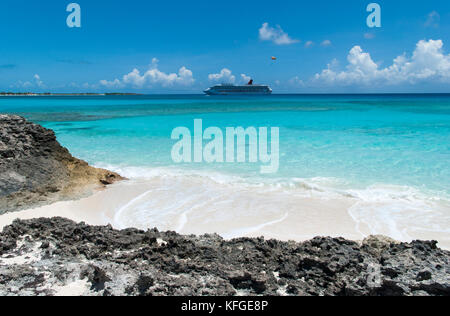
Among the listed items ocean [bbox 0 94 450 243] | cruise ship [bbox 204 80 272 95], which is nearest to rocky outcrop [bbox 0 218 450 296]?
ocean [bbox 0 94 450 243]

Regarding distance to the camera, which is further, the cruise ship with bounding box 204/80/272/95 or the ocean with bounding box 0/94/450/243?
the cruise ship with bounding box 204/80/272/95

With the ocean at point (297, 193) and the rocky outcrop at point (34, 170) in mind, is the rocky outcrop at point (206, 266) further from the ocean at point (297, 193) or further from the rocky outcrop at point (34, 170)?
the rocky outcrop at point (34, 170)

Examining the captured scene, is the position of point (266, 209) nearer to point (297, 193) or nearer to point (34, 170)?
point (297, 193)

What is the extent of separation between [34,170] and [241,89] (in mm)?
108146

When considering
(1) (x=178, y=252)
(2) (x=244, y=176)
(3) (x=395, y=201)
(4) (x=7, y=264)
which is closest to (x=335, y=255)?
(1) (x=178, y=252)

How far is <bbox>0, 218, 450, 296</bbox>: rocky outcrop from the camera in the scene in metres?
2.81

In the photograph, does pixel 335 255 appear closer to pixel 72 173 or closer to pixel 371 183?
pixel 371 183

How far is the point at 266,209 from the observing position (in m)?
5.74

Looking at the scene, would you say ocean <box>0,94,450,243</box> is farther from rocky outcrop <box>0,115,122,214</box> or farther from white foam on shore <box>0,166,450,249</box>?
rocky outcrop <box>0,115,122,214</box>

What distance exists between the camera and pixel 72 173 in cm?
675

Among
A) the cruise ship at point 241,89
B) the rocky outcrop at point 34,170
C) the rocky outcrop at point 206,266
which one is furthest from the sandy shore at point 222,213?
the cruise ship at point 241,89

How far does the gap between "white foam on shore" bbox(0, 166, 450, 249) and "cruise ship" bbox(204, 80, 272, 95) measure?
10576cm

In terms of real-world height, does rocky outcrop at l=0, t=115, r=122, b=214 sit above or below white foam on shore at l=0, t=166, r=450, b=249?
above

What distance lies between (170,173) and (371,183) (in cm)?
497
